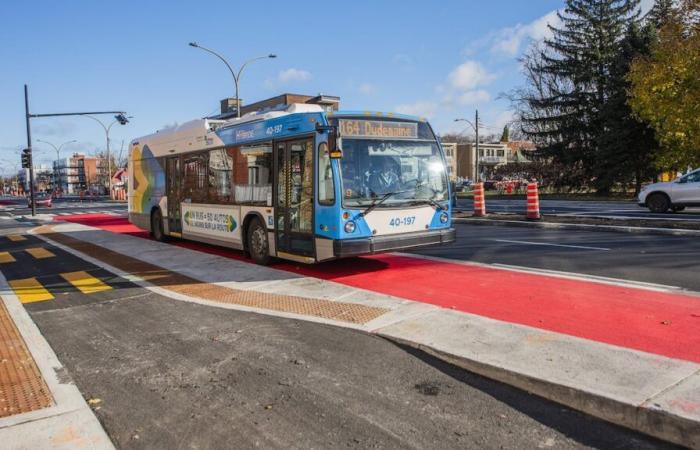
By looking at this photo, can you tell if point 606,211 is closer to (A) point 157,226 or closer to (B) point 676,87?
(B) point 676,87

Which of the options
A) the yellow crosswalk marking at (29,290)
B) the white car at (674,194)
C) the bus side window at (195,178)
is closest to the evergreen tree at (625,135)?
the white car at (674,194)

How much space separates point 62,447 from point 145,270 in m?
7.21

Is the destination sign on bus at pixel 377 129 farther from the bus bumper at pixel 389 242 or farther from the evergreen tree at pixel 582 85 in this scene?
the evergreen tree at pixel 582 85

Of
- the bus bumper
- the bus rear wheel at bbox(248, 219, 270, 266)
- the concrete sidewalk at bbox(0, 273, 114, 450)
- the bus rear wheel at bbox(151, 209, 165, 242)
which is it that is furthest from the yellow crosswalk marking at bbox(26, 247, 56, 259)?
the bus bumper

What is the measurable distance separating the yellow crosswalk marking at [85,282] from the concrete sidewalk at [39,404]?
263cm

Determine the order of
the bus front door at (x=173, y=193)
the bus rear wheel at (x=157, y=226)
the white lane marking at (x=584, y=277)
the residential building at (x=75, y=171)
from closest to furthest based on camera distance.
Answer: the white lane marking at (x=584, y=277) → the bus front door at (x=173, y=193) → the bus rear wheel at (x=157, y=226) → the residential building at (x=75, y=171)

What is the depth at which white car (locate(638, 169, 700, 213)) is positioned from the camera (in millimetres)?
19734

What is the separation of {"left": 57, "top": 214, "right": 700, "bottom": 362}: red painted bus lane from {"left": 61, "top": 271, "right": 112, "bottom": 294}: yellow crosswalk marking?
3.26 m

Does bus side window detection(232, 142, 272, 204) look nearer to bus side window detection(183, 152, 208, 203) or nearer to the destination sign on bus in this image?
bus side window detection(183, 152, 208, 203)

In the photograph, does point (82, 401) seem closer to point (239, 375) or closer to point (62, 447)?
point (62, 447)

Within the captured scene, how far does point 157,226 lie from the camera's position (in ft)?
52.1

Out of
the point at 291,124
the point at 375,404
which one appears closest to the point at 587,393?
the point at 375,404

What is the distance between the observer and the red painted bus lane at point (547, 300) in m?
5.36

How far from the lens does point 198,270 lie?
1028 cm
